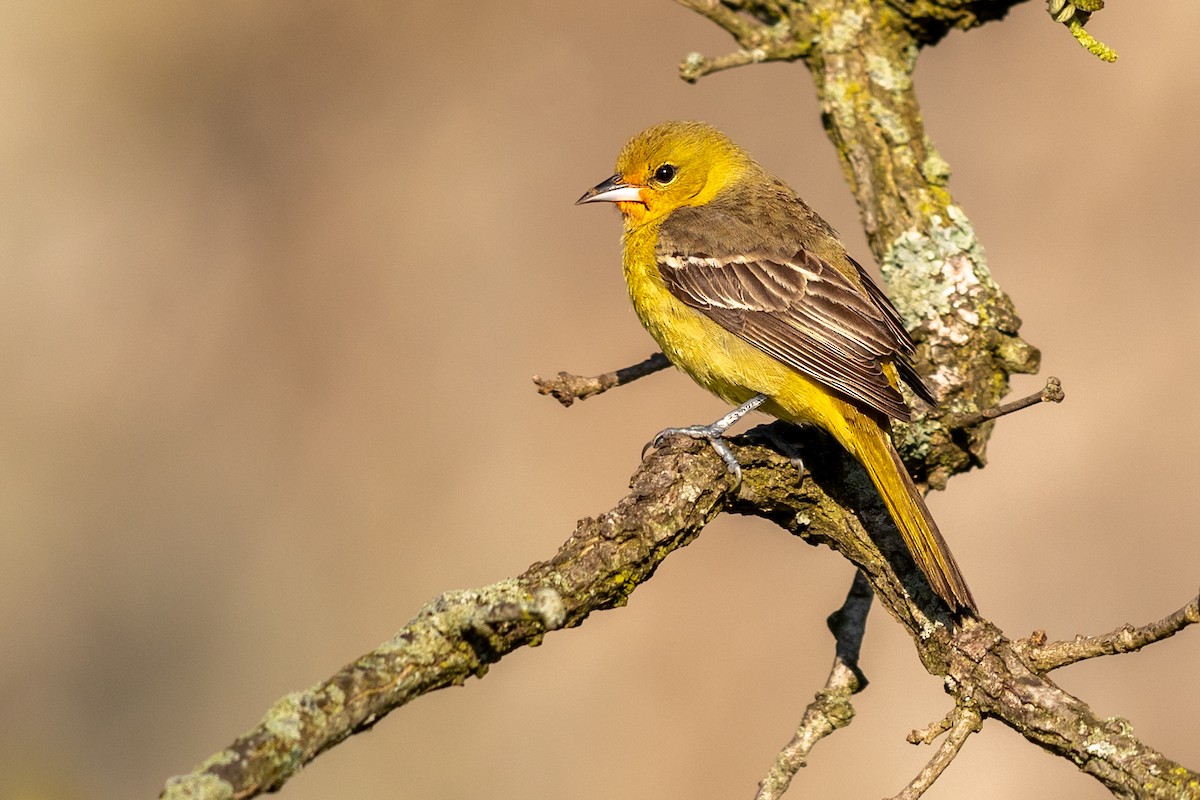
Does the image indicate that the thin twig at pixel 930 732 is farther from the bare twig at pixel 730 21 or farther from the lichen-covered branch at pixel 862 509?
the bare twig at pixel 730 21

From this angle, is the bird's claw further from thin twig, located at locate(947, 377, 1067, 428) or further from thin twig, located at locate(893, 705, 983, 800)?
thin twig, located at locate(893, 705, 983, 800)

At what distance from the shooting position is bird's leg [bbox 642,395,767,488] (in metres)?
4.08

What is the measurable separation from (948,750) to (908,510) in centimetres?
109

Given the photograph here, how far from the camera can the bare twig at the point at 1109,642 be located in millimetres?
3143

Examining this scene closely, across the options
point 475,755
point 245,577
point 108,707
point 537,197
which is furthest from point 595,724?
point 537,197

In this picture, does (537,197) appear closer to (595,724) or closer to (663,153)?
(663,153)

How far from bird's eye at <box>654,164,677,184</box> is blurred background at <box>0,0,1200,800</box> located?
2460 millimetres

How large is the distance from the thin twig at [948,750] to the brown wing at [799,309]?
1.24m

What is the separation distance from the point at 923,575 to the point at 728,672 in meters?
3.65

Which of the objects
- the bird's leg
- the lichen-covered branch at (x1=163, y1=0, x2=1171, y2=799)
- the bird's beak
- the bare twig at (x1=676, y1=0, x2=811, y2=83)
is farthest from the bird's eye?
the bird's leg

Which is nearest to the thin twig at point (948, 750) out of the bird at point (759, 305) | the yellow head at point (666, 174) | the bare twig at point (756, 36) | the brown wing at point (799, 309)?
the bird at point (759, 305)

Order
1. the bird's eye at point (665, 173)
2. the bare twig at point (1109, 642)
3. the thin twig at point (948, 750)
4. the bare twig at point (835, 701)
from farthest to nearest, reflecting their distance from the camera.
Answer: the bird's eye at point (665, 173) < the bare twig at point (835, 701) < the thin twig at point (948, 750) < the bare twig at point (1109, 642)

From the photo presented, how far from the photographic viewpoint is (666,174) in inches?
238

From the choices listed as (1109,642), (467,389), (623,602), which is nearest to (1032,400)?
(1109,642)
